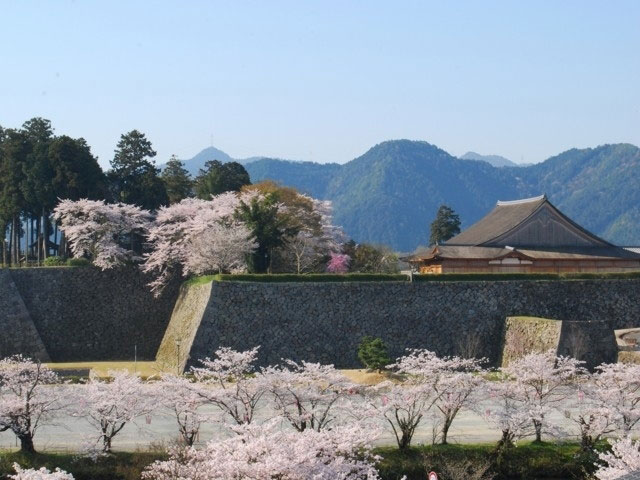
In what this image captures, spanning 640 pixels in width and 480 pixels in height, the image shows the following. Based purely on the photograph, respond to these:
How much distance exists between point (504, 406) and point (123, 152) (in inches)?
1073

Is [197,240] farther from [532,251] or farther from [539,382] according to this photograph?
[539,382]

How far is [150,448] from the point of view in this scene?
24.5m

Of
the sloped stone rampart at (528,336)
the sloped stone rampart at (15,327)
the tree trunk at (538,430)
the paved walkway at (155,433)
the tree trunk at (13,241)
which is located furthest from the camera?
the tree trunk at (13,241)

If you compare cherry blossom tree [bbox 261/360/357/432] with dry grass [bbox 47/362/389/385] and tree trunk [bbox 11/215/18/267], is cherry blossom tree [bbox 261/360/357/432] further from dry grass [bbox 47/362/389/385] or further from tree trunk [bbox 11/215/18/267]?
tree trunk [bbox 11/215/18/267]

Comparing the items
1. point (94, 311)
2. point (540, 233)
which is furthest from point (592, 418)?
point (94, 311)

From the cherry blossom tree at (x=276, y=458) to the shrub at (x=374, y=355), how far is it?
44.2 feet

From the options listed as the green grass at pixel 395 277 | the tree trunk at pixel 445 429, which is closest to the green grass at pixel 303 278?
the green grass at pixel 395 277

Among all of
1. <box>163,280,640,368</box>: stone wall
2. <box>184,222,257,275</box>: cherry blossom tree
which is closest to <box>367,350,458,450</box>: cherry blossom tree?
<box>163,280,640,368</box>: stone wall

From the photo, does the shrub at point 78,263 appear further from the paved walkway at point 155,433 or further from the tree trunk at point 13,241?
the paved walkway at point 155,433

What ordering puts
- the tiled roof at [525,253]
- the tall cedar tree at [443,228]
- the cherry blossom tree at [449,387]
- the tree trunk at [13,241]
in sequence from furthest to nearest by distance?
the tall cedar tree at [443,228] < the tree trunk at [13,241] < the tiled roof at [525,253] < the cherry blossom tree at [449,387]

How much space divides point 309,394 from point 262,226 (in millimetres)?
16862

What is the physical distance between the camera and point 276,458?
17.7m

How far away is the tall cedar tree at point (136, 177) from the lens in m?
48.2

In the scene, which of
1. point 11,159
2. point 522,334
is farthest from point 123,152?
point 522,334
